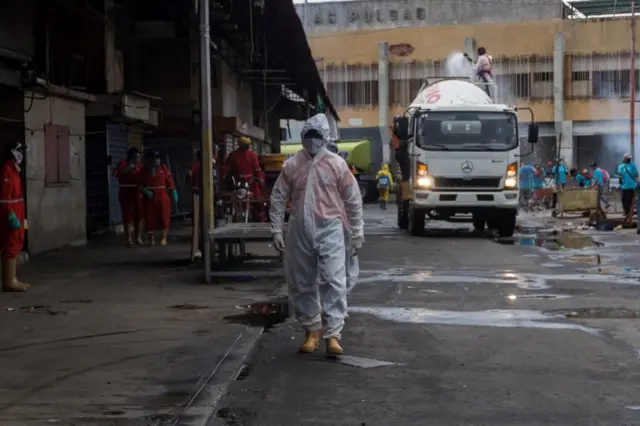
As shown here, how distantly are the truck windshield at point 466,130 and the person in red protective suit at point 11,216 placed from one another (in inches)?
413

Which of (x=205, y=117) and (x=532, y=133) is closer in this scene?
(x=205, y=117)

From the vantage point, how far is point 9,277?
10945 mm

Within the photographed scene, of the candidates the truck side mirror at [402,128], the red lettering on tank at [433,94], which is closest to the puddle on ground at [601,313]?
the truck side mirror at [402,128]

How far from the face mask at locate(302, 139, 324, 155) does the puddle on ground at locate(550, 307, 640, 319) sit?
339 centimetres

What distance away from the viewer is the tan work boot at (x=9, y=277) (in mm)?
10906

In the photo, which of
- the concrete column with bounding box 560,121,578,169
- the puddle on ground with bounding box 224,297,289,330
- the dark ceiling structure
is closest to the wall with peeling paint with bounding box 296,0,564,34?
the concrete column with bounding box 560,121,578,169

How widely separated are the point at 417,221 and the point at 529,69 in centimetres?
3161

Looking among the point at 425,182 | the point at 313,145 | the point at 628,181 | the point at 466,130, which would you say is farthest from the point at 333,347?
the point at 628,181

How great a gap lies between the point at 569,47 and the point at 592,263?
3669 cm

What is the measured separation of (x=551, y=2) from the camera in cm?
5516

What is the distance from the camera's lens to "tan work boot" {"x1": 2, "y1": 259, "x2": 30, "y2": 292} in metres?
10.9

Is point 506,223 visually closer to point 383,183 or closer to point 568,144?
point 383,183

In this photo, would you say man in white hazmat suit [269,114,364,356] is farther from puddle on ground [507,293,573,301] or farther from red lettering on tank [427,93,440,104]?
red lettering on tank [427,93,440,104]

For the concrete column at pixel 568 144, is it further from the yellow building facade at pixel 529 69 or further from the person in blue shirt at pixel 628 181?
the person in blue shirt at pixel 628 181
